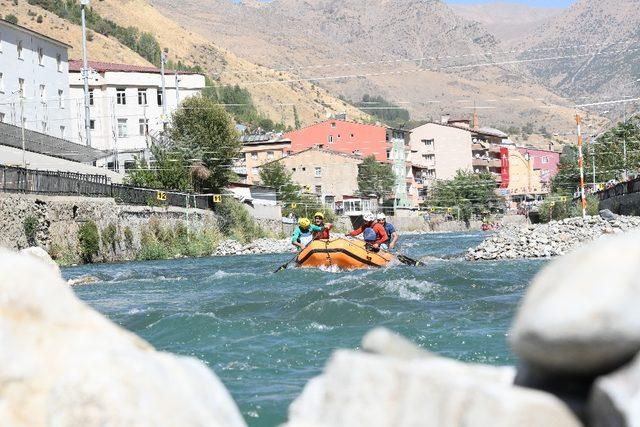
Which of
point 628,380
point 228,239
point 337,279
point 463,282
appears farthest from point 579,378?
point 228,239

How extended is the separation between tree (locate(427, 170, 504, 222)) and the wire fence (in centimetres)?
6191

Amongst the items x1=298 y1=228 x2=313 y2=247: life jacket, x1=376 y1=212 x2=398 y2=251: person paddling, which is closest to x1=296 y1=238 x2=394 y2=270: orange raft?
x1=376 y1=212 x2=398 y2=251: person paddling

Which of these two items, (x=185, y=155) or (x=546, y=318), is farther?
(x=185, y=155)

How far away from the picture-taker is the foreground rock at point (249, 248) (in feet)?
174

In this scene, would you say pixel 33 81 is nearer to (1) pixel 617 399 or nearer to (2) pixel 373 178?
(2) pixel 373 178

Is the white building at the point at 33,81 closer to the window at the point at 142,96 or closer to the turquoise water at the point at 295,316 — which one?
the window at the point at 142,96

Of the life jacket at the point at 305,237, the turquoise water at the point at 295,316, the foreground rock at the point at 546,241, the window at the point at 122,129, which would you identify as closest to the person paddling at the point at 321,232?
the life jacket at the point at 305,237

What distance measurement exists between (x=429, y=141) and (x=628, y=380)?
14455 centimetres

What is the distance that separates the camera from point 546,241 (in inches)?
1403

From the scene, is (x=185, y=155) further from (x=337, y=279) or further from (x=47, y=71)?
(x=337, y=279)

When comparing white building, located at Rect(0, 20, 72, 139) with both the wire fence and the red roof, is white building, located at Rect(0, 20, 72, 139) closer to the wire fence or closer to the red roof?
the red roof

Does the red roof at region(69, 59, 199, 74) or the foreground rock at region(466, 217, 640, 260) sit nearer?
the foreground rock at region(466, 217, 640, 260)

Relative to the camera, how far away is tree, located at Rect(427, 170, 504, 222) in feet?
392

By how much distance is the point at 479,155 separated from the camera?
15438 cm
